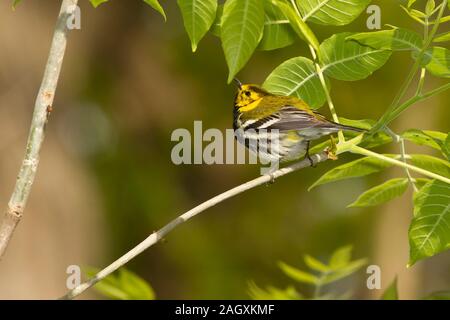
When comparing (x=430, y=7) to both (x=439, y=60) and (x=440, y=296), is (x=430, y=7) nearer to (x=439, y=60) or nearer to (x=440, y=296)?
(x=439, y=60)

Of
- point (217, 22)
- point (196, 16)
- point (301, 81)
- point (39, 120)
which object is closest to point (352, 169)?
point (301, 81)

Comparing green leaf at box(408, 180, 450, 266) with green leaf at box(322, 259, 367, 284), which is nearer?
green leaf at box(408, 180, 450, 266)

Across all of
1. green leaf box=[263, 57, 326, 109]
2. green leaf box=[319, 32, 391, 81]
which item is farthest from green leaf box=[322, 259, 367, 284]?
green leaf box=[319, 32, 391, 81]

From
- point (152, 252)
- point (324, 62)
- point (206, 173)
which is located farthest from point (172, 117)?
point (324, 62)

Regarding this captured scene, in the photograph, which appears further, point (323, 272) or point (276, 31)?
point (323, 272)

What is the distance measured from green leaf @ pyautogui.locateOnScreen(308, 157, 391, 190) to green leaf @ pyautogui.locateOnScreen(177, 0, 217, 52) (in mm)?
880

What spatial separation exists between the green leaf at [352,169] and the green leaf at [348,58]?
0.39 m

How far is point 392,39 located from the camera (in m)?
3.04

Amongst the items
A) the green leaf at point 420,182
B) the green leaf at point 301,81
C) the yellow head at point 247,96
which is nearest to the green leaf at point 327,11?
the green leaf at point 301,81

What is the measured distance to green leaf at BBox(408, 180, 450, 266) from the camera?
3.13 meters

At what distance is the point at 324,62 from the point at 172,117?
992 centimetres

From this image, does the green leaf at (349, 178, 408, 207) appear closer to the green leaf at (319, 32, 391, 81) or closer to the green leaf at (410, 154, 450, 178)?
the green leaf at (410, 154, 450, 178)

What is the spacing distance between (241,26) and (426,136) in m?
0.90
